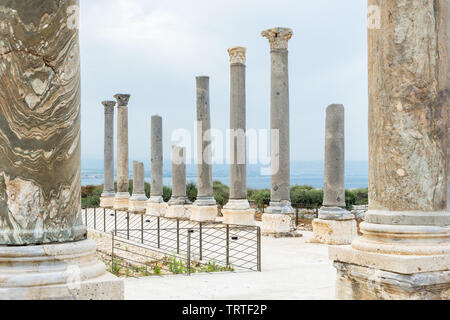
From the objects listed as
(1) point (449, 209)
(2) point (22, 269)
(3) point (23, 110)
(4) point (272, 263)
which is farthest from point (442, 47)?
(4) point (272, 263)

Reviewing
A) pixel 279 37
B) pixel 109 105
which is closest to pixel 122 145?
pixel 109 105

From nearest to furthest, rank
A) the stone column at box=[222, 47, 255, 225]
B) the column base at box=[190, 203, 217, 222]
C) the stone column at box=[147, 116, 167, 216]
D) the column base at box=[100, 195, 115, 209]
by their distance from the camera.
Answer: the stone column at box=[222, 47, 255, 225]
the column base at box=[190, 203, 217, 222]
the stone column at box=[147, 116, 167, 216]
the column base at box=[100, 195, 115, 209]

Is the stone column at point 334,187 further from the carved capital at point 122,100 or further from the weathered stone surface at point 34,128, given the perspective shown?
the carved capital at point 122,100

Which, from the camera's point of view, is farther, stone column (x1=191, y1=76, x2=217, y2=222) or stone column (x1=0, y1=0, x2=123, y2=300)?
stone column (x1=191, y1=76, x2=217, y2=222)

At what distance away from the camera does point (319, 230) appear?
17688 mm

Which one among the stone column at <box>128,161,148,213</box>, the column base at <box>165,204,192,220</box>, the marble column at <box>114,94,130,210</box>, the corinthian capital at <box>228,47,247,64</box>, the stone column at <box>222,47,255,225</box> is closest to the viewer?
the stone column at <box>222,47,255,225</box>

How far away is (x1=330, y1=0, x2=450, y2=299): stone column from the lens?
6.84m

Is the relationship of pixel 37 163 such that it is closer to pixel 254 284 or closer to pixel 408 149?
pixel 408 149

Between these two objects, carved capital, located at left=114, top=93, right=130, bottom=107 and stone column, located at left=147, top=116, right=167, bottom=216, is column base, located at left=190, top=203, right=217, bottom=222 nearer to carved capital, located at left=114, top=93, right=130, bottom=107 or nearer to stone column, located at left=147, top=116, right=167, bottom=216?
Result: stone column, located at left=147, top=116, right=167, bottom=216

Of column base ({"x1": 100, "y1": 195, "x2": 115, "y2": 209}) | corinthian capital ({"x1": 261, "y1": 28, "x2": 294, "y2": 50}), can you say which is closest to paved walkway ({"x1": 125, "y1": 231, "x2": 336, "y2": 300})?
corinthian capital ({"x1": 261, "y1": 28, "x2": 294, "y2": 50})

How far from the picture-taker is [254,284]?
35.6 feet

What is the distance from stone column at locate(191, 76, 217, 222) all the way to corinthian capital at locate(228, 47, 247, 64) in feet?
8.16

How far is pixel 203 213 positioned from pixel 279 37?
8.13m

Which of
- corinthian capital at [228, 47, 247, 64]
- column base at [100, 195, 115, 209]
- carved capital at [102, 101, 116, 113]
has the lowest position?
column base at [100, 195, 115, 209]
